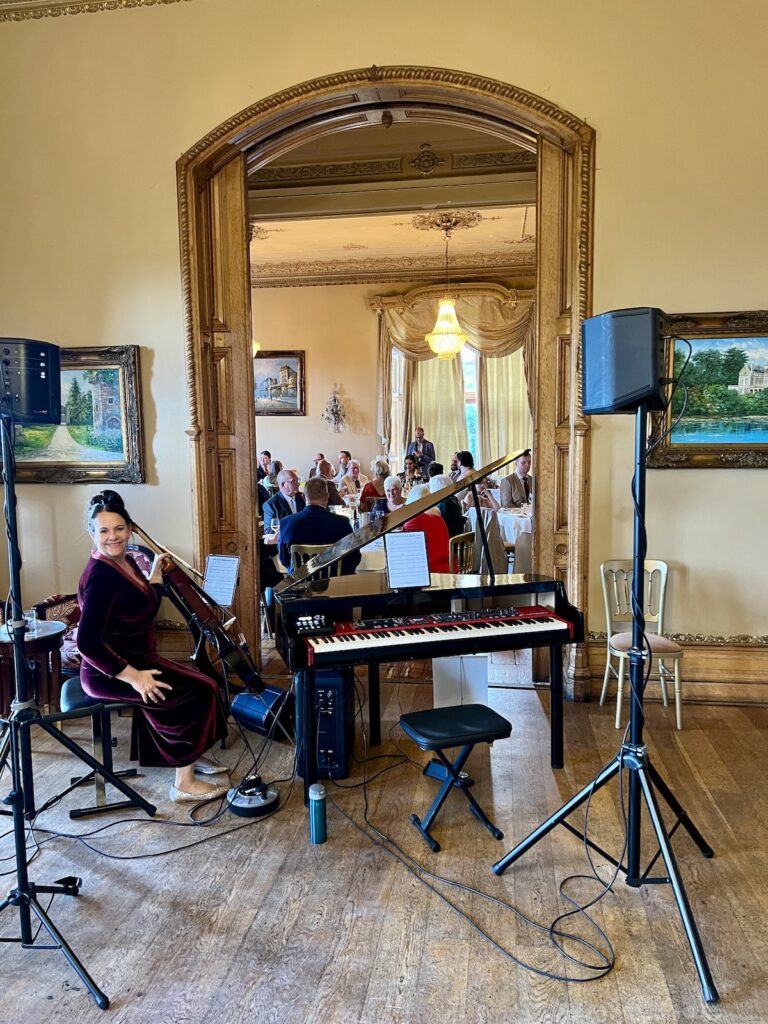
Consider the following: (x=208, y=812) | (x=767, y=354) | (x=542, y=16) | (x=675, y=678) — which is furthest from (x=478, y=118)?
(x=208, y=812)

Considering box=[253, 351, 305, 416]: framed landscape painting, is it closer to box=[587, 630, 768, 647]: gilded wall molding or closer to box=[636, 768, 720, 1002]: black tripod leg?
box=[587, 630, 768, 647]: gilded wall molding

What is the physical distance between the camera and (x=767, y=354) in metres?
4.23

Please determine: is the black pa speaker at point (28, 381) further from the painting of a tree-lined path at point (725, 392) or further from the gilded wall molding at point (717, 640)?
the gilded wall molding at point (717, 640)

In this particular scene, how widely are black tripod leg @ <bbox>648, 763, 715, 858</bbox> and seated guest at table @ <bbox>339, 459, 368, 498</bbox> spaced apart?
24.8ft

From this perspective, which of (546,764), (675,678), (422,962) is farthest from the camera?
(675,678)

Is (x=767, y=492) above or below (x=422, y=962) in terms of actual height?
above

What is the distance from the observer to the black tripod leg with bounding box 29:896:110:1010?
2123mm

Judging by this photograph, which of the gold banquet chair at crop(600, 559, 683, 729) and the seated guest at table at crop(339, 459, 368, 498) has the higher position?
the seated guest at table at crop(339, 459, 368, 498)

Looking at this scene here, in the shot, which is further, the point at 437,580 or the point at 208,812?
the point at 437,580

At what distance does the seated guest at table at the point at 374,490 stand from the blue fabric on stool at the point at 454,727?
494cm

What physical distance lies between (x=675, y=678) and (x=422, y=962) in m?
2.37

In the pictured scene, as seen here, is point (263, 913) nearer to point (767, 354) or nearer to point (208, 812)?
point (208, 812)

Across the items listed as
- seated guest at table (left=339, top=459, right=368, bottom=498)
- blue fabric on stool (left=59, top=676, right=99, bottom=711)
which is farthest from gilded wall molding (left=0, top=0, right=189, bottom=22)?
seated guest at table (left=339, top=459, right=368, bottom=498)

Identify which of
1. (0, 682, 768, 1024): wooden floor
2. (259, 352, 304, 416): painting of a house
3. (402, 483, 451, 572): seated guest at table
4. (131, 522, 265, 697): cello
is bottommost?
(0, 682, 768, 1024): wooden floor
